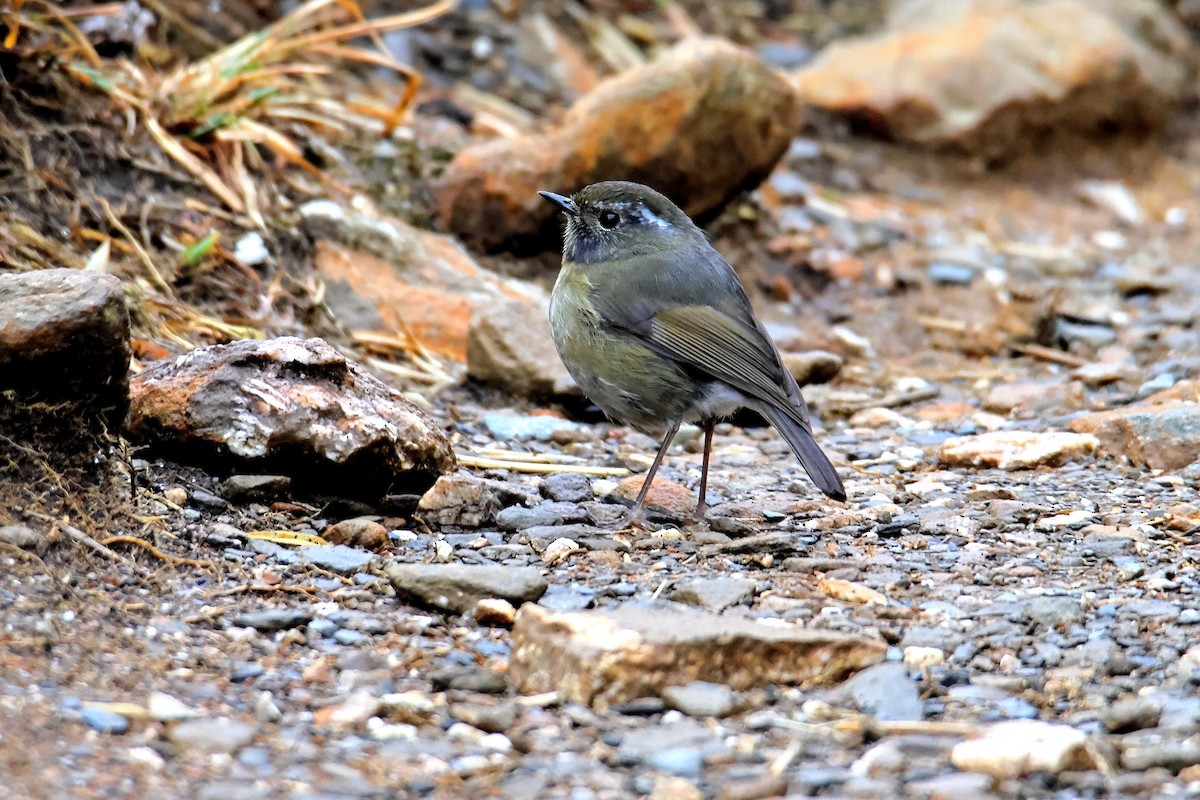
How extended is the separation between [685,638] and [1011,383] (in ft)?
12.7

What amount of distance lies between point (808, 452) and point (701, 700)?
5.13 ft

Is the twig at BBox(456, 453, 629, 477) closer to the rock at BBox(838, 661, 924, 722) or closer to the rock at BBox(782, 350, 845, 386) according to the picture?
the rock at BBox(782, 350, 845, 386)

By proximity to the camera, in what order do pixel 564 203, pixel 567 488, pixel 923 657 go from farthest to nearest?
pixel 564 203
pixel 567 488
pixel 923 657

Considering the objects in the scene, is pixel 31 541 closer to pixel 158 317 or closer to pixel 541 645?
pixel 541 645

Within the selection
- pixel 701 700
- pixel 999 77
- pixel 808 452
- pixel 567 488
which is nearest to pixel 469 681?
pixel 701 700

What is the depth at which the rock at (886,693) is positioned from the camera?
2938mm

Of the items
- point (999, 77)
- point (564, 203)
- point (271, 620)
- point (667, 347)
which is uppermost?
point (999, 77)

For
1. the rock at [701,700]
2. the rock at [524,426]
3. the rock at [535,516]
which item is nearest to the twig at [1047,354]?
the rock at [524,426]

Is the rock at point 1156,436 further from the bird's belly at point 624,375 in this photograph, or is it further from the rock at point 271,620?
the rock at point 271,620

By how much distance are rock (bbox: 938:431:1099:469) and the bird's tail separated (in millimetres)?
859

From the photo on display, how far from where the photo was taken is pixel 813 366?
20.8ft

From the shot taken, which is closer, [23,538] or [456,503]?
[23,538]

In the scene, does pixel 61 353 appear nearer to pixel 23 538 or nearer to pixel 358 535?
pixel 23 538

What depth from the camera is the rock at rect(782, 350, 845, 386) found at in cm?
631
